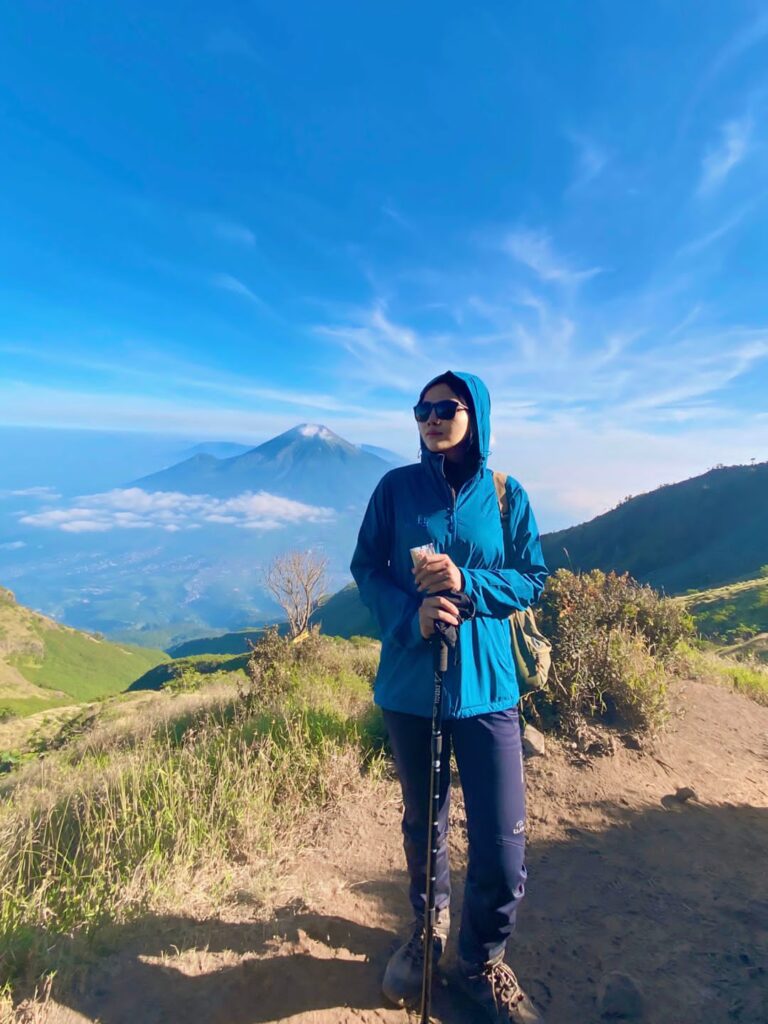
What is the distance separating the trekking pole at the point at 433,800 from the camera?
2.00 metres

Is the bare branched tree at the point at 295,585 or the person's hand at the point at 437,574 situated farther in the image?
the bare branched tree at the point at 295,585

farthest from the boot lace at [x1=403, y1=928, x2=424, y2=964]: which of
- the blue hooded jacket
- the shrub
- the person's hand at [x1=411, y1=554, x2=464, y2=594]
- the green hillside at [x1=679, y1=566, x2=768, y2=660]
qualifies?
the green hillside at [x1=679, y1=566, x2=768, y2=660]

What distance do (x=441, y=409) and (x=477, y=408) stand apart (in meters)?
0.16

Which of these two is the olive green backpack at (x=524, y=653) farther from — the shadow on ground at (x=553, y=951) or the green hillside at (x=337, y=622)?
the green hillside at (x=337, y=622)

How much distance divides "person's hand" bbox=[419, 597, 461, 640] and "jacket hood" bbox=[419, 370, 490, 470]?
67cm

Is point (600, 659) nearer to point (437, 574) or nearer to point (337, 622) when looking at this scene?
point (437, 574)

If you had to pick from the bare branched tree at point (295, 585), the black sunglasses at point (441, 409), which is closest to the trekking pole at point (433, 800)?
the black sunglasses at point (441, 409)

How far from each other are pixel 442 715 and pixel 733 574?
142 ft

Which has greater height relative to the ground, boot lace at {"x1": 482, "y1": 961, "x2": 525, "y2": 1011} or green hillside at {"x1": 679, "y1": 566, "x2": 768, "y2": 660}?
boot lace at {"x1": 482, "y1": 961, "x2": 525, "y2": 1011}

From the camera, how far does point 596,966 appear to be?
2605mm

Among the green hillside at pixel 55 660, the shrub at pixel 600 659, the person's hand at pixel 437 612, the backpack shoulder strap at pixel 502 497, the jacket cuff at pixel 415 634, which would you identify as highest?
the backpack shoulder strap at pixel 502 497

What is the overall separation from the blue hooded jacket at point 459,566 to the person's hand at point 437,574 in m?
0.06

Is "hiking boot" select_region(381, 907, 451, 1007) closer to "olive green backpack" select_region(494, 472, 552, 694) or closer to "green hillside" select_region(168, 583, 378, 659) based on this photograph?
"olive green backpack" select_region(494, 472, 552, 694)

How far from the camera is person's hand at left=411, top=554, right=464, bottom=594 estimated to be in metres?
1.99
